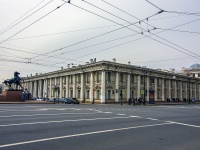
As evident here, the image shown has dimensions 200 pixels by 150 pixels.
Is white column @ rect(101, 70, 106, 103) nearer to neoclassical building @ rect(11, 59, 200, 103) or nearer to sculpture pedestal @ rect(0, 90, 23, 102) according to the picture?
neoclassical building @ rect(11, 59, 200, 103)

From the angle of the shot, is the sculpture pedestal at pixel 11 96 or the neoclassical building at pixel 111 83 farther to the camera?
the neoclassical building at pixel 111 83

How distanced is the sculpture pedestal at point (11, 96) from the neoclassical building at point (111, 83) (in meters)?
20.3

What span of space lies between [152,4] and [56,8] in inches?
227

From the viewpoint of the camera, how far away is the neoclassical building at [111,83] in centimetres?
5700

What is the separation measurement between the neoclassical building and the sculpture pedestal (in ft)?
66.7

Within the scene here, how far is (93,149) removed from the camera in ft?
23.8

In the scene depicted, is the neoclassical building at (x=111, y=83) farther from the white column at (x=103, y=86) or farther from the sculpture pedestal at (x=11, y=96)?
the sculpture pedestal at (x=11, y=96)

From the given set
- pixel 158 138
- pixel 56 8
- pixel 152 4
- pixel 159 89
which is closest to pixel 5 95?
pixel 56 8

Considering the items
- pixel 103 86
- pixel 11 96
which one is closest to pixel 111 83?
pixel 103 86

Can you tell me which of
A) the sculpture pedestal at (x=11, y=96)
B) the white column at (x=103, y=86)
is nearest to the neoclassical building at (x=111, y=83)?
the white column at (x=103, y=86)

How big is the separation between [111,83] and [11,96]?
2520 centimetres

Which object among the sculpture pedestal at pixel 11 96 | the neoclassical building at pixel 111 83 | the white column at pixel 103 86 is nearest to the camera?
the sculpture pedestal at pixel 11 96

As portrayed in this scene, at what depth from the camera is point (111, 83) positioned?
57781mm

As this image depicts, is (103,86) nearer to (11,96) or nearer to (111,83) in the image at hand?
(111,83)
